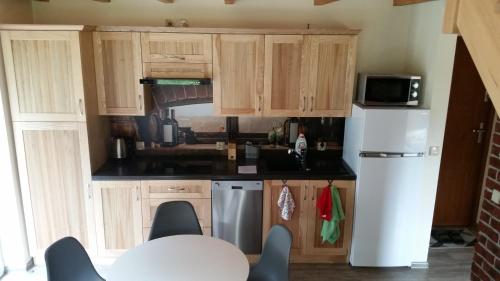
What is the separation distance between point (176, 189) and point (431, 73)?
2403 mm

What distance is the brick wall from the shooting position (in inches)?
96.5

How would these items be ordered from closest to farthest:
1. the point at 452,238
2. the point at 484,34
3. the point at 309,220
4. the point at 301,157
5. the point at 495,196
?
1. the point at 484,34
2. the point at 495,196
3. the point at 309,220
4. the point at 301,157
5. the point at 452,238

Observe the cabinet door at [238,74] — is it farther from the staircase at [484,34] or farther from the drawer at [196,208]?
the staircase at [484,34]

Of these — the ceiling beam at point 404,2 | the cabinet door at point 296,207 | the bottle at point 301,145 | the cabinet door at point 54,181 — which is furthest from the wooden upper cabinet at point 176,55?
the ceiling beam at point 404,2

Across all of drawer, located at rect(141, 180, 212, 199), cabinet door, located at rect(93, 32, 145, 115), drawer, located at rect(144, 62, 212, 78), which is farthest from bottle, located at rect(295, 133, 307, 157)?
cabinet door, located at rect(93, 32, 145, 115)

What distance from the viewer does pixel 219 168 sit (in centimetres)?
326

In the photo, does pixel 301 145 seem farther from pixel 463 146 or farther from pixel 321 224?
pixel 463 146

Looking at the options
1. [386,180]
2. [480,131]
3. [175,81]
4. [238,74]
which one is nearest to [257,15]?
[238,74]

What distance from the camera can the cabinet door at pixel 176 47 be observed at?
3.04 metres

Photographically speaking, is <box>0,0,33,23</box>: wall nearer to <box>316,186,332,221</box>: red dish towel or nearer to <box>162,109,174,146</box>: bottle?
<box>162,109,174,146</box>: bottle

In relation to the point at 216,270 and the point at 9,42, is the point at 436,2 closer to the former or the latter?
the point at 216,270

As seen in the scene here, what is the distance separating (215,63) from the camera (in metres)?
3.10

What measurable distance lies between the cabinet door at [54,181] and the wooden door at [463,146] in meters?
3.67

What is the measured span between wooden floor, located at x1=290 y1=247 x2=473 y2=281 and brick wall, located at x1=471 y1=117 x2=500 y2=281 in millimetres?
565
